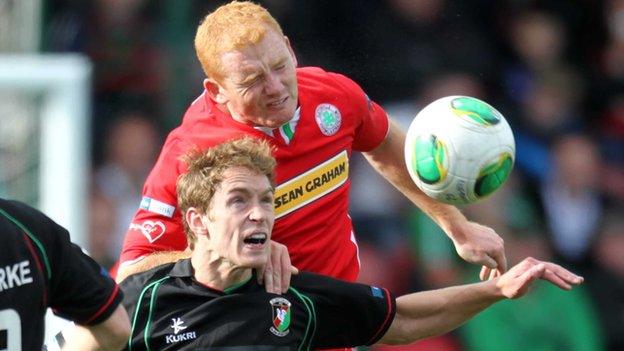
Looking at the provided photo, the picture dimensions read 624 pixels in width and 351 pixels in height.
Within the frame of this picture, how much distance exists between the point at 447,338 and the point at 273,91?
4.09 metres

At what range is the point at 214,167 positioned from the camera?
548 cm

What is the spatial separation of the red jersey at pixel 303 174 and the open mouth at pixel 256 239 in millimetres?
552

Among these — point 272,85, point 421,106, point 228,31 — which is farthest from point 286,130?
point 421,106

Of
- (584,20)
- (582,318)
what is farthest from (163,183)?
(584,20)

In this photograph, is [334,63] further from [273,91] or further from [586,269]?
[273,91]

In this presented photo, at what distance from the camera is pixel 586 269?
10.2 meters

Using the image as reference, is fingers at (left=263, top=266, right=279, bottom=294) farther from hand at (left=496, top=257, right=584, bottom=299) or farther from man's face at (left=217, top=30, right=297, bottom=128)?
hand at (left=496, top=257, right=584, bottom=299)

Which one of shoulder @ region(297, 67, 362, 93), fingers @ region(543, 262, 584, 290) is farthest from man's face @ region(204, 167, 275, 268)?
fingers @ region(543, 262, 584, 290)

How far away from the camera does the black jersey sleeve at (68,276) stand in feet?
14.8

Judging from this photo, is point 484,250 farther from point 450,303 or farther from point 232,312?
point 232,312

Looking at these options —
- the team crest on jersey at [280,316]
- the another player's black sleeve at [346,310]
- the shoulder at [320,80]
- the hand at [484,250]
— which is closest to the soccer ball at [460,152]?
the hand at [484,250]

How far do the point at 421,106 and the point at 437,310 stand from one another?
464cm

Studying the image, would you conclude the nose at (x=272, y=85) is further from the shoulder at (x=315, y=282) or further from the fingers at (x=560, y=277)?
the fingers at (x=560, y=277)

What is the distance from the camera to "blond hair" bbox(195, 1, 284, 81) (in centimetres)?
583
